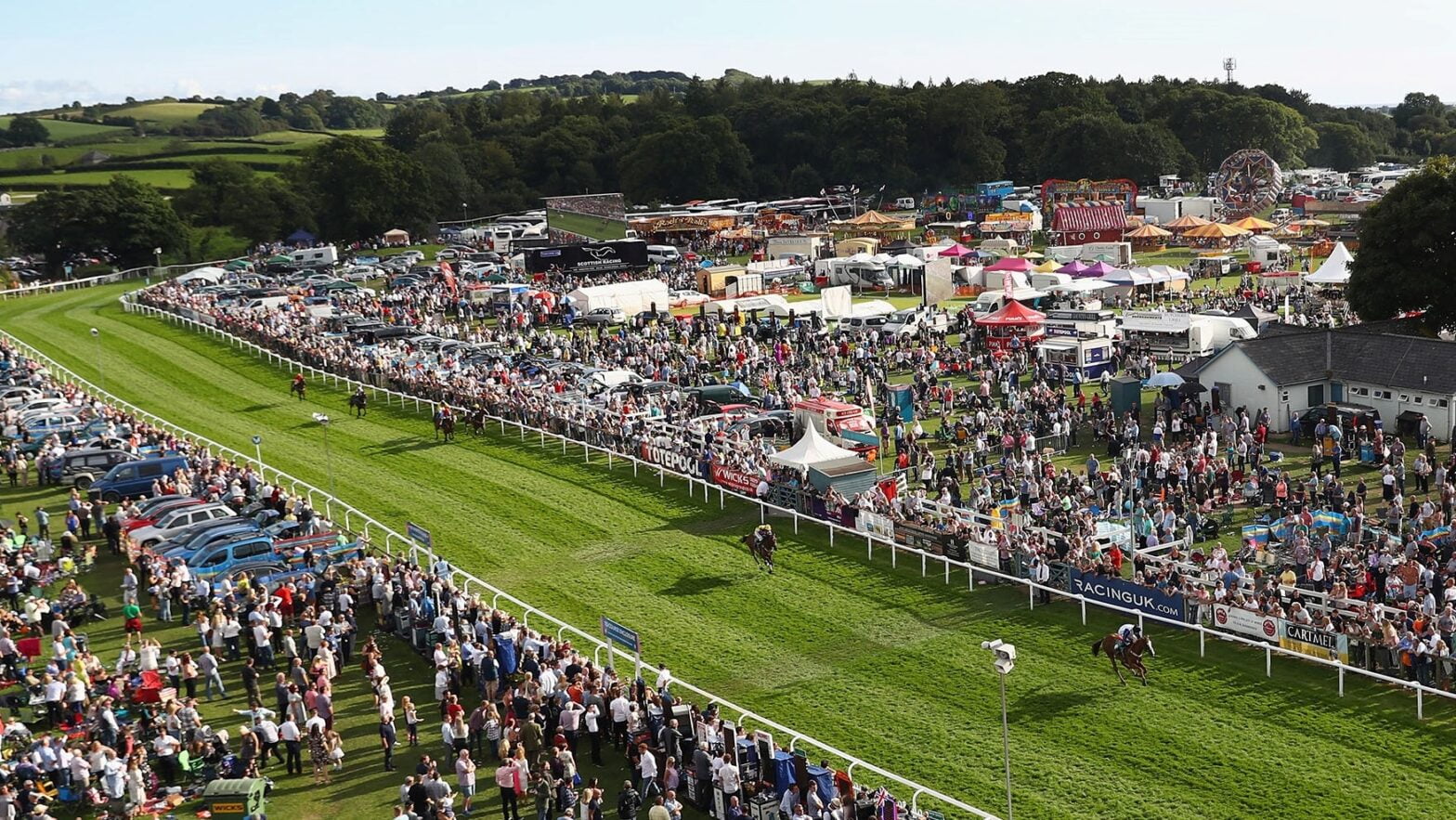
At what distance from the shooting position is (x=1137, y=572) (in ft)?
75.6

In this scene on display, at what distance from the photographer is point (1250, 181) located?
93.6m

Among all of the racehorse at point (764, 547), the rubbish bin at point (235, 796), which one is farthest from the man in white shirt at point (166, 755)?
the racehorse at point (764, 547)

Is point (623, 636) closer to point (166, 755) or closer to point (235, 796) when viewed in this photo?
point (235, 796)

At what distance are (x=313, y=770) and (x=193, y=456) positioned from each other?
663 inches

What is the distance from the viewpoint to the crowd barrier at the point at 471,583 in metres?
17.3

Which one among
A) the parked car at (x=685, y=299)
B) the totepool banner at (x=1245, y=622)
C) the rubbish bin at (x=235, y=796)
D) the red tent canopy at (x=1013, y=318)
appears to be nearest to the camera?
the rubbish bin at (x=235, y=796)

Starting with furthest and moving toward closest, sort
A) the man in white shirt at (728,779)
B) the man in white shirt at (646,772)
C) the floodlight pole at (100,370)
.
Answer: the floodlight pole at (100,370)
the man in white shirt at (646,772)
the man in white shirt at (728,779)

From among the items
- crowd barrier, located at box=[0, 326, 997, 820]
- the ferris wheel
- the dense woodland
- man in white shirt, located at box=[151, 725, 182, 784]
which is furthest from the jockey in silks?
the dense woodland

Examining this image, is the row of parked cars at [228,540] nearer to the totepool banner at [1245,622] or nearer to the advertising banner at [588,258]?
the totepool banner at [1245,622]

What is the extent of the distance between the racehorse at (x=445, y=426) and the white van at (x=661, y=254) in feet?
133

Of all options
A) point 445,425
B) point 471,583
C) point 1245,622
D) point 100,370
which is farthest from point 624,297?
point 1245,622

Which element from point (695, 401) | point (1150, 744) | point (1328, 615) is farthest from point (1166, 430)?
point (1150, 744)

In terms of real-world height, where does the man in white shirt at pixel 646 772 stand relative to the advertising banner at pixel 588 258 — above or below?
below

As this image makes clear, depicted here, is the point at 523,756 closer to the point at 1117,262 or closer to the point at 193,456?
the point at 193,456
